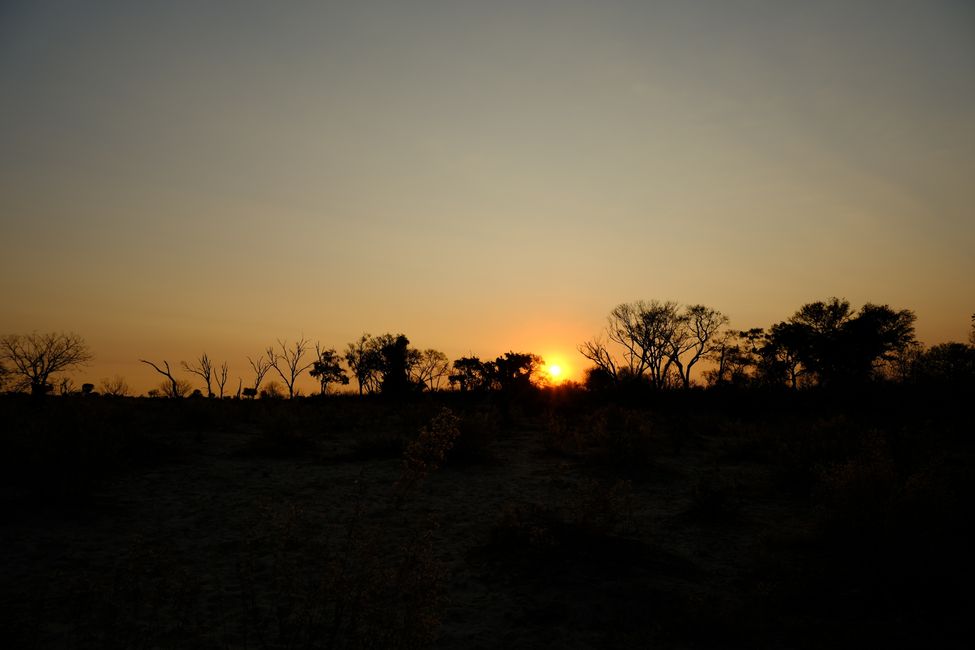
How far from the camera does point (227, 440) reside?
47.3 feet

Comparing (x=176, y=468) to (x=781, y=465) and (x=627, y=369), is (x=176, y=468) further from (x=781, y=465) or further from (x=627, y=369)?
(x=627, y=369)

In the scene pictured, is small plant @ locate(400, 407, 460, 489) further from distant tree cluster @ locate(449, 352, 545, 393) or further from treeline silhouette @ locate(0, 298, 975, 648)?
distant tree cluster @ locate(449, 352, 545, 393)

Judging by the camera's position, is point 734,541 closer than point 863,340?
Yes

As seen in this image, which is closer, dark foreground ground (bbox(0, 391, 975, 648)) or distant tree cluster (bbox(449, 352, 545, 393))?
dark foreground ground (bbox(0, 391, 975, 648))

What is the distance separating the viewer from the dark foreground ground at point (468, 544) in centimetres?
414

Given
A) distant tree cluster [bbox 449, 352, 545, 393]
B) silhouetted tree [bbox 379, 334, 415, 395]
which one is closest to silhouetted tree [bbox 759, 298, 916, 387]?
distant tree cluster [bbox 449, 352, 545, 393]

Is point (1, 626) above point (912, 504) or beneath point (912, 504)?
beneath

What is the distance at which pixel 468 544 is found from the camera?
7250 mm

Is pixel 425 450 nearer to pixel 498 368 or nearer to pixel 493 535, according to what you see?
pixel 493 535

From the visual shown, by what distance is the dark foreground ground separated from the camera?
414cm

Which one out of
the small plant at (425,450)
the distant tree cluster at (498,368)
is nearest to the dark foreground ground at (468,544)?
the small plant at (425,450)

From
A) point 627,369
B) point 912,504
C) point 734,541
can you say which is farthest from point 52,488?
point 627,369

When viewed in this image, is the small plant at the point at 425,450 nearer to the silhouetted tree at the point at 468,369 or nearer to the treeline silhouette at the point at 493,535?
the treeline silhouette at the point at 493,535

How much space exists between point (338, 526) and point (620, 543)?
4050mm
